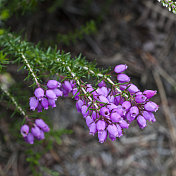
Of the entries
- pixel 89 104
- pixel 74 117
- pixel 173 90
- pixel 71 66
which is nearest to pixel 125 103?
pixel 89 104

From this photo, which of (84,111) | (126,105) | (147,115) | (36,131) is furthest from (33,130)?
(147,115)

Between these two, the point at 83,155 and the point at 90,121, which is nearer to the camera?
the point at 90,121

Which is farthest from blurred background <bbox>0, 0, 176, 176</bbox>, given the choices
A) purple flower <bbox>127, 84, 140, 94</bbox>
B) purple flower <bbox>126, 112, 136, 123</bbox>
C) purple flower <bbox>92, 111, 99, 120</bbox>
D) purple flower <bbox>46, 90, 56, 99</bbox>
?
purple flower <bbox>126, 112, 136, 123</bbox>

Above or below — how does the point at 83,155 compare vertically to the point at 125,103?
below

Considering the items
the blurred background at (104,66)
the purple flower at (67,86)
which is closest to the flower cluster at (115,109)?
the purple flower at (67,86)

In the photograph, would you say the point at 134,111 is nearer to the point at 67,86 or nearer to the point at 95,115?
the point at 95,115

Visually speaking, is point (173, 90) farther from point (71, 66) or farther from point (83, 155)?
point (71, 66)

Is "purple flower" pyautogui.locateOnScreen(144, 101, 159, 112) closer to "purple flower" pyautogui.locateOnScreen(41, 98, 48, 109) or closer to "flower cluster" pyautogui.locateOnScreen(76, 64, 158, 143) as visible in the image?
"flower cluster" pyautogui.locateOnScreen(76, 64, 158, 143)
